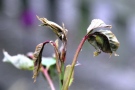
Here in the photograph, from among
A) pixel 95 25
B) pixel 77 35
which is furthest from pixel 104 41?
pixel 77 35

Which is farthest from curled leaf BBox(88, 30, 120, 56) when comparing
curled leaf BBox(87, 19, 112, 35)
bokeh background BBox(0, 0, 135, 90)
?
bokeh background BBox(0, 0, 135, 90)

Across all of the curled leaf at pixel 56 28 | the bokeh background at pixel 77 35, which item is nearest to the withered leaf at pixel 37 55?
the curled leaf at pixel 56 28

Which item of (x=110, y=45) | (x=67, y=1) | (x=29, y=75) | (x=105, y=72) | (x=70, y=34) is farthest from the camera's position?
(x=67, y=1)

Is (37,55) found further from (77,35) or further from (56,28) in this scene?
(77,35)

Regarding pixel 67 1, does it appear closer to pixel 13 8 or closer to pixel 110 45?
pixel 13 8

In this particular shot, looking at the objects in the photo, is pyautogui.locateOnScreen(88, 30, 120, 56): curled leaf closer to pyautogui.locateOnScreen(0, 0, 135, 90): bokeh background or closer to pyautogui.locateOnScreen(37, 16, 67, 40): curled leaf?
pyautogui.locateOnScreen(37, 16, 67, 40): curled leaf

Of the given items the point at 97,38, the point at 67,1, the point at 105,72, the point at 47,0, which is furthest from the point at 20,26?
the point at 97,38
